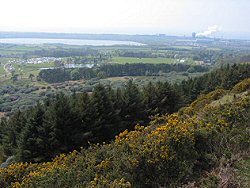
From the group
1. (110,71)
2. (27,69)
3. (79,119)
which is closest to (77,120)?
(79,119)

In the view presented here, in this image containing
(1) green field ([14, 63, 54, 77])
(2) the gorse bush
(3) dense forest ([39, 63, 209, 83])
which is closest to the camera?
(2) the gorse bush

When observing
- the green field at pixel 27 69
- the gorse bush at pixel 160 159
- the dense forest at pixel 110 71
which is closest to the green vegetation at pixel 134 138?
the gorse bush at pixel 160 159

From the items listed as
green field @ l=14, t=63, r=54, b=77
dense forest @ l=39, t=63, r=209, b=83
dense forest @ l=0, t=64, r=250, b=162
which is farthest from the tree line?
green field @ l=14, t=63, r=54, b=77

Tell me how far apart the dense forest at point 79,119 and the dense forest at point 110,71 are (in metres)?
68.6

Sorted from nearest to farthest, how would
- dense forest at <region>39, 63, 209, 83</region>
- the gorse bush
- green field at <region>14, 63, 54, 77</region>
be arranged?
1. the gorse bush
2. dense forest at <region>39, 63, 209, 83</region>
3. green field at <region>14, 63, 54, 77</region>

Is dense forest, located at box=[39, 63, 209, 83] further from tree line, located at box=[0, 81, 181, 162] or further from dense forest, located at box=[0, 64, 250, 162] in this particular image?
tree line, located at box=[0, 81, 181, 162]

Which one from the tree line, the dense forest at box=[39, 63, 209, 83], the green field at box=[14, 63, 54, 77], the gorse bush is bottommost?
the green field at box=[14, 63, 54, 77]

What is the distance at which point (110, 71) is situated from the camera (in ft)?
323

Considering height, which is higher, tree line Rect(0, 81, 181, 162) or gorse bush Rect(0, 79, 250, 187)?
gorse bush Rect(0, 79, 250, 187)

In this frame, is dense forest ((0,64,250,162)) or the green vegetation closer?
the green vegetation

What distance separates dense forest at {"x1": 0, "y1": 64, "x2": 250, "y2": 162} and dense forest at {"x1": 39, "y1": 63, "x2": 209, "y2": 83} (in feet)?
225

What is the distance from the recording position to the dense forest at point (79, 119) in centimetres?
1728

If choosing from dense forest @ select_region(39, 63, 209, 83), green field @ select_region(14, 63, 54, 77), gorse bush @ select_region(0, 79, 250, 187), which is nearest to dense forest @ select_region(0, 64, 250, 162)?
gorse bush @ select_region(0, 79, 250, 187)

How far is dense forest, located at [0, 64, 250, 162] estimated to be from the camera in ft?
56.7
